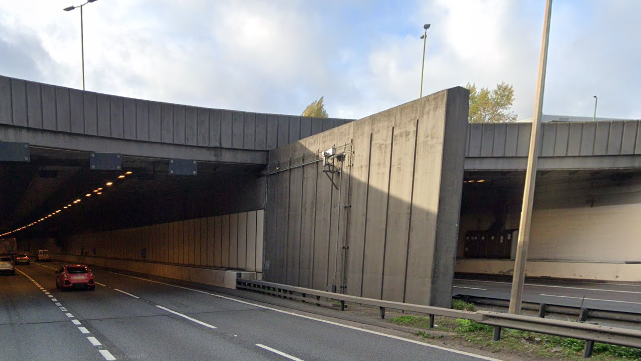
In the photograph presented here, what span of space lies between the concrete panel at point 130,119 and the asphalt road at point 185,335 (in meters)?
6.83

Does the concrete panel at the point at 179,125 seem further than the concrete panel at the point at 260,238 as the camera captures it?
No

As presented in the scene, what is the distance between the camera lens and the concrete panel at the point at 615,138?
61.2 ft

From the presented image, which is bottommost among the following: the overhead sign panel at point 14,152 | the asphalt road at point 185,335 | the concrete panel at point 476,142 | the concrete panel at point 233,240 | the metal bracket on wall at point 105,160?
the concrete panel at point 233,240

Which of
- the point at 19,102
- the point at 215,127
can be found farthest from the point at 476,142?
the point at 19,102

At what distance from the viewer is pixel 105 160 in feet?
51.2

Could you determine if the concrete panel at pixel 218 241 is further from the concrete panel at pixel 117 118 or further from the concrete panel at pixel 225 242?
the concrete panel at pixel 117 118

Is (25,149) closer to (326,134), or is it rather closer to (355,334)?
(326,134)

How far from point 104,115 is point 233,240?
10.5 meters

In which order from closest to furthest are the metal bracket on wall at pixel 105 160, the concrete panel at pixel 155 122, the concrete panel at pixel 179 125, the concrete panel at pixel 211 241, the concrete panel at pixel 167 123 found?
the metal bracket on wall at pixel 105 160 < the concrete panel at pixel 155 122 < the concrete panel at pixel 167 123 < the concrete panel at pixel 179 125 < the concrete panel at pixel 211 241

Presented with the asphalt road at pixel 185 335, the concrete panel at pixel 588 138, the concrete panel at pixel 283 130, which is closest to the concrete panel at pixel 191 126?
the concrete panel at pixel 283 130

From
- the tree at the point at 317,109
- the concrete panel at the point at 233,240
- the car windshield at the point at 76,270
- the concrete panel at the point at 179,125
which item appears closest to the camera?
the concrete panel at the point at 179,125

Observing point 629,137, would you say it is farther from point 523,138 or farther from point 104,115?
point 104,115

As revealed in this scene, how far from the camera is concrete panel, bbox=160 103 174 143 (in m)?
17.2

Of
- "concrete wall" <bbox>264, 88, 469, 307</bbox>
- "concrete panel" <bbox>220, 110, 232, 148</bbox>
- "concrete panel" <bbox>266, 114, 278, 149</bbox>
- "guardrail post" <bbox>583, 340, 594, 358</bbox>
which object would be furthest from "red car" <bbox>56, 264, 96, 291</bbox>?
"guardrail post" <bbox>583, 340, 594, 358</bbox>
